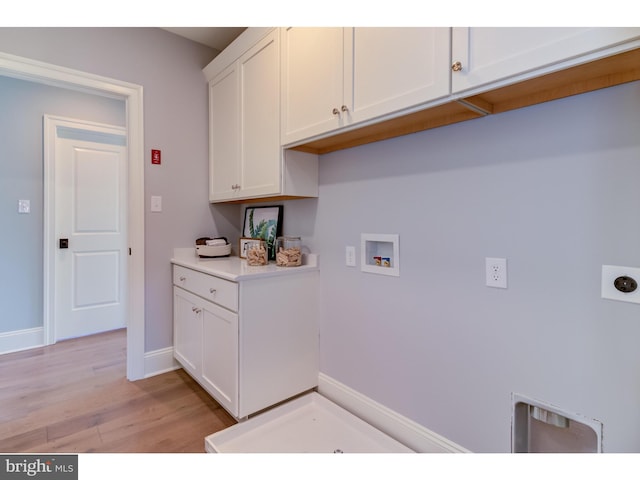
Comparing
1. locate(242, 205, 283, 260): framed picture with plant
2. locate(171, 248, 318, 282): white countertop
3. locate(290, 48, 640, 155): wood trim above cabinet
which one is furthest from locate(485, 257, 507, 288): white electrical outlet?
locate(242, 205, 283, 260): framed picture with plant

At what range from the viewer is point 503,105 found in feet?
3.87

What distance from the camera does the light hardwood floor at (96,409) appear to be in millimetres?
1603

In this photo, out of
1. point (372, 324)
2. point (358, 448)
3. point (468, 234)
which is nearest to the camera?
point (468, 234)

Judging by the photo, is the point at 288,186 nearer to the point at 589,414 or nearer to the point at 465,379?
the point at 465,379

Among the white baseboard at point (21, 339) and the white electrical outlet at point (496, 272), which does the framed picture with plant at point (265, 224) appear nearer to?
the white electrical outlet at point (496, 272)

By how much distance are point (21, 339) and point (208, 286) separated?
7.43 ft

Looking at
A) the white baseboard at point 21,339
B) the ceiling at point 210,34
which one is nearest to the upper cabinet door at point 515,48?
the ceiling at point 210,34

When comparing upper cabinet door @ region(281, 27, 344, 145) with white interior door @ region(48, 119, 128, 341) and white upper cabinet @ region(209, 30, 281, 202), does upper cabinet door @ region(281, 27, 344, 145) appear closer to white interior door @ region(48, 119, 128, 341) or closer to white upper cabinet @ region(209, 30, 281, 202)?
white upper cabinet @ region(209, 30, 281, 202)

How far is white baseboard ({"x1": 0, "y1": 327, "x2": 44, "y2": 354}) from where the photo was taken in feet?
8.96

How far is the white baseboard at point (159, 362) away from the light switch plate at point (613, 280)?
102 inches

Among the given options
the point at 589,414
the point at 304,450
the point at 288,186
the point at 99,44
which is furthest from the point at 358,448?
the point at 99,44

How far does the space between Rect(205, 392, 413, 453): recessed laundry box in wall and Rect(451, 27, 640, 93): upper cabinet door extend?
1.57 m

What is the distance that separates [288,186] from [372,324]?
0.91 metres

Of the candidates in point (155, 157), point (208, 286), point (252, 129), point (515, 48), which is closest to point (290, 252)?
point (208, 286)
